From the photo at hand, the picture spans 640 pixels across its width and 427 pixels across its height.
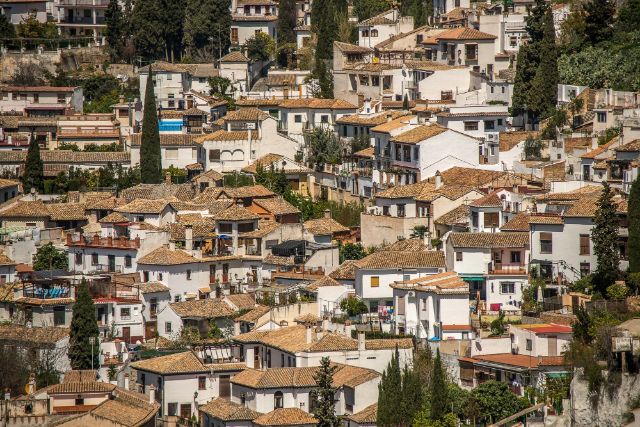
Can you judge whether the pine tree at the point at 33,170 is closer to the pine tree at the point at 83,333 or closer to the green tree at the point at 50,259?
the green tree at the point at 50,259

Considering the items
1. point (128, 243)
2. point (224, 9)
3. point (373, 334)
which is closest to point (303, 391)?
point (373, 334)

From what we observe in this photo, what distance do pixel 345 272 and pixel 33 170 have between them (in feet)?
74.4

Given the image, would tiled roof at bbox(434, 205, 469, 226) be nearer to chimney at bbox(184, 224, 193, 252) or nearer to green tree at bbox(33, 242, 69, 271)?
chimney at bbox(184, 224, 193, 252)

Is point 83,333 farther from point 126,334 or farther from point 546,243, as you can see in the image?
point 546,243

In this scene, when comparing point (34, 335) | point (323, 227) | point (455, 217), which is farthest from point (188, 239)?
point (455, 217)

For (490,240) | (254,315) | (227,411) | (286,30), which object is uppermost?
(286,30)

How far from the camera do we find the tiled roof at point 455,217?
83812 mm

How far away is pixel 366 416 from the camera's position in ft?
230

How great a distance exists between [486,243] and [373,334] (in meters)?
5.37

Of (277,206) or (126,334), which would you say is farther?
(277,206)

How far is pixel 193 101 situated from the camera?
364ft

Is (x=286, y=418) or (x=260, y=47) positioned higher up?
(x=260, y=47)

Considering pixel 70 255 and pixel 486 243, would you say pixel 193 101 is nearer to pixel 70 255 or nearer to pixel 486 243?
pixel 70 255

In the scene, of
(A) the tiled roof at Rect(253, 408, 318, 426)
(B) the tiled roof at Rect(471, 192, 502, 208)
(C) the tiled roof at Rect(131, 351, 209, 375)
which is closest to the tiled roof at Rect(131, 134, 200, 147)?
(B) the tiled roof at Rect(471, 192, 502, 208)
